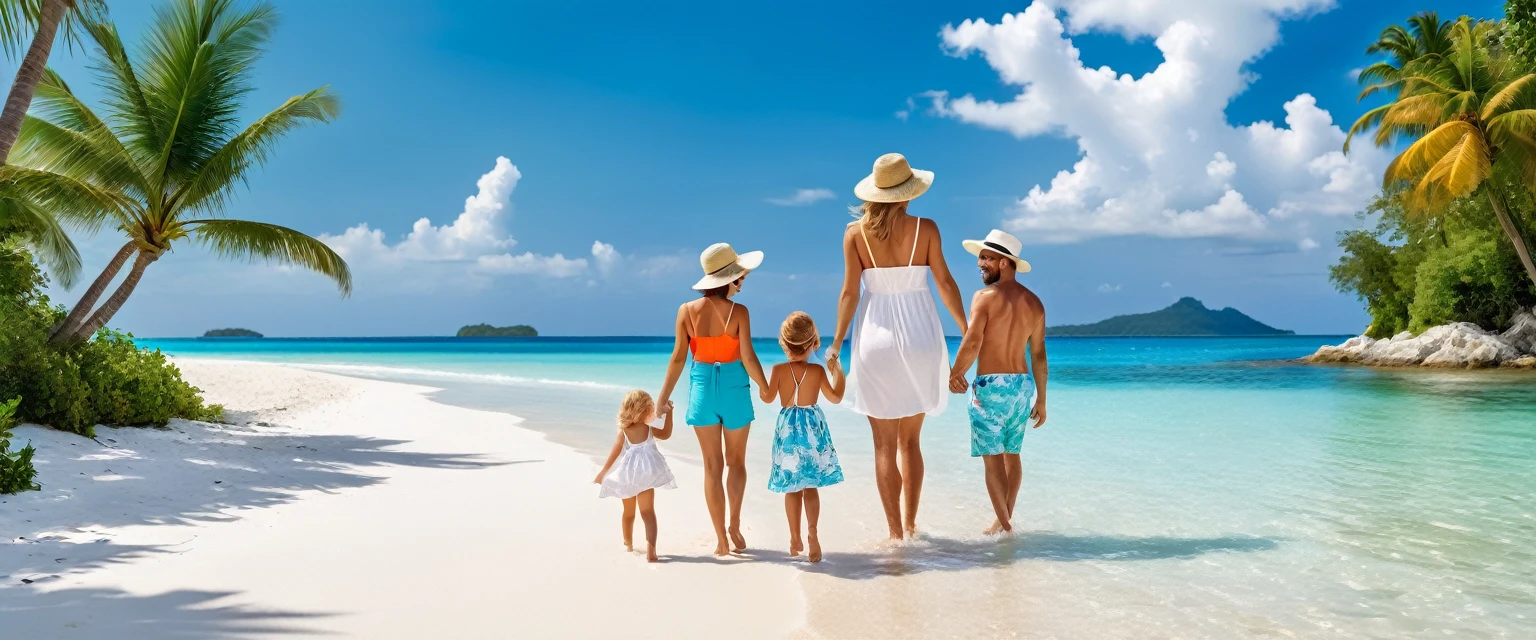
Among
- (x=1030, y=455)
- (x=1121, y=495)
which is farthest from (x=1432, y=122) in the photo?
(x=1121, y=495)

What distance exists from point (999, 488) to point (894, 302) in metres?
1.46

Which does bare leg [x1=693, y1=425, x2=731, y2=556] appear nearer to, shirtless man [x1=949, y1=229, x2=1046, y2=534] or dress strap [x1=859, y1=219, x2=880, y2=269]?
dress strap [x1=859, y1=219, x2=880, y2=269]

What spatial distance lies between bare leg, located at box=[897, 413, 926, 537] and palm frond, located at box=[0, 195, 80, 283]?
9525mm

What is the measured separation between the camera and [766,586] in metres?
4.54

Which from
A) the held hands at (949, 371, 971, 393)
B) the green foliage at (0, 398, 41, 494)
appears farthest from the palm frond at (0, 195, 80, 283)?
the held hands at (949, 371, 971, 393)

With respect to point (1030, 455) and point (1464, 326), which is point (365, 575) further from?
point (1464, 326)

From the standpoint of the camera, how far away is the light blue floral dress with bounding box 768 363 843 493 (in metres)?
4.96

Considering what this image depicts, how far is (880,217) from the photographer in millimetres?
5137

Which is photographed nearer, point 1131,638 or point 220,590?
point 1131,638

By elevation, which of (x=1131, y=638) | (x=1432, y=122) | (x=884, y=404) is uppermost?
(x=1432, y=122)

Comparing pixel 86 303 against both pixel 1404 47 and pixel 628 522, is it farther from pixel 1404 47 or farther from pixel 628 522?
pixel 1404 47

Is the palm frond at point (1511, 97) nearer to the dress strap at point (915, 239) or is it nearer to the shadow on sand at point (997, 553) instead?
the shadow on sand at point (997, 553)

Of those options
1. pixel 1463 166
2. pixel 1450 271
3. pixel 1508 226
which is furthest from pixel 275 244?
pixel 1450 271

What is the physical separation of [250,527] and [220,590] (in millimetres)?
1546
